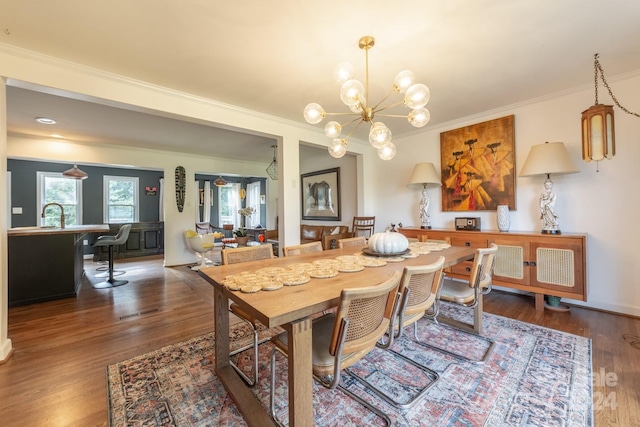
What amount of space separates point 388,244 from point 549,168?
2121mm

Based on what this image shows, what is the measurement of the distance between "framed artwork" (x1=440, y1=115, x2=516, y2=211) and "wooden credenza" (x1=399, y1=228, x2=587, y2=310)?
61cm

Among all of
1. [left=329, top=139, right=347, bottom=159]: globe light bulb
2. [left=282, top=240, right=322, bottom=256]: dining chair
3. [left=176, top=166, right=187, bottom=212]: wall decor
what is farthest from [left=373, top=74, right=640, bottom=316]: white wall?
[left=176, top=166, right=187, bottom=212]: wall decor

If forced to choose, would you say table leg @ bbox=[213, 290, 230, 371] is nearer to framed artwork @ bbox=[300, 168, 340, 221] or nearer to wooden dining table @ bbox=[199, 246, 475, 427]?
wooden dining table @ bbox=[199, 246, 475, 427]

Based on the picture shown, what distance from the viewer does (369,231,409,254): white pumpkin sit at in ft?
6.90

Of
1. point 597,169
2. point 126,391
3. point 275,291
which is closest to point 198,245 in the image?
point 126,391

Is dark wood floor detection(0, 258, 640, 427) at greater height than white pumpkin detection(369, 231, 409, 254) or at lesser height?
lesser

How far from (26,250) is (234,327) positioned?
9.19ft

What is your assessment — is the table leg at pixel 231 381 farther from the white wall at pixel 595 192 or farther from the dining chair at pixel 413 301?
the white wall at pixel 595 192

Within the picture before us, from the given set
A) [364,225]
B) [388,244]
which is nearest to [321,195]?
[364,225]

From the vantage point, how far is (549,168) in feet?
9.04

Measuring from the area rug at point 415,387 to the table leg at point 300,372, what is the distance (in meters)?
0.36

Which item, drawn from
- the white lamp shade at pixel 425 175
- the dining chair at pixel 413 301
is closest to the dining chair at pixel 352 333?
the dining chair at pixel 413 301

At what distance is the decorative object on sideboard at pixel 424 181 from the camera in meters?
3.78

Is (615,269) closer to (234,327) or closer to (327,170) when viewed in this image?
(234,327)
